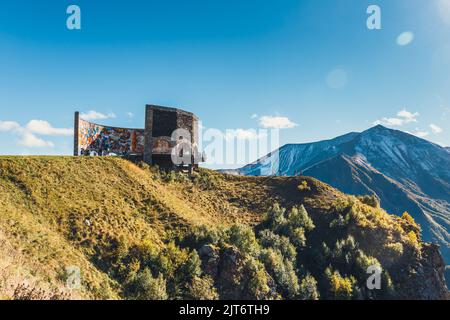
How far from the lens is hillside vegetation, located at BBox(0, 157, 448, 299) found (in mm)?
20922

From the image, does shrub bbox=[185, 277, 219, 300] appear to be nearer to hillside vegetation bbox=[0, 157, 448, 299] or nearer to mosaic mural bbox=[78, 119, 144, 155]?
hillside vegetation bbox=[0, 157, 448, 299]

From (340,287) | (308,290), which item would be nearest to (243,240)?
(308,290)

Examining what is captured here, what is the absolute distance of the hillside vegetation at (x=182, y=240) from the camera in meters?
20.9

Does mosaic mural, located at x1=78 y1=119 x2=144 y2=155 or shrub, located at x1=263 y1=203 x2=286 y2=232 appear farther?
mosaic mural, located at x1=78 y1=119 x2=144 y2=155

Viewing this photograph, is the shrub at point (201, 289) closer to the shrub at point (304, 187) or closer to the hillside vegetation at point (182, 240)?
the hillside vegetation at point (182, 240)

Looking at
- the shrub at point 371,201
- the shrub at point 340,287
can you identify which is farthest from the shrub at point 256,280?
the shrub at point 371,201

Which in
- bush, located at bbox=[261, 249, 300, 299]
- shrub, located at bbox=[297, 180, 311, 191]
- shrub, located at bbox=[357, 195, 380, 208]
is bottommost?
bush, located at bbox=[261, 249, 300, 299]

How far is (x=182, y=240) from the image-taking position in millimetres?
29219

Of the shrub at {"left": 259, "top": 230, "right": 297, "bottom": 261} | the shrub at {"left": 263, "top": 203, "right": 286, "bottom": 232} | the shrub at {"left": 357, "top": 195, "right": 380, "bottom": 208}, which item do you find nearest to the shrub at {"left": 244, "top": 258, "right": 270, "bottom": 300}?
the shrub at {"left": 259, "top": 230, "right": 297, "bottom": 261}
